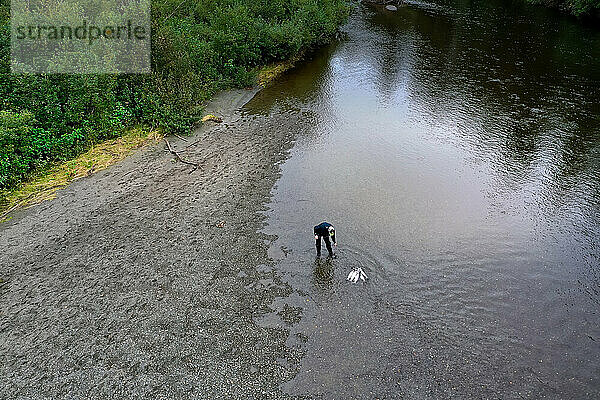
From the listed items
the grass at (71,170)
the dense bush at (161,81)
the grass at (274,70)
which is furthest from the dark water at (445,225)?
the grass at (71,170)

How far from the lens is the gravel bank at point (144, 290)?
26.6ft

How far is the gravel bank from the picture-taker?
26.6 ft

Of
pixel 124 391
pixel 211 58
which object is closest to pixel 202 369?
pixel 124 391

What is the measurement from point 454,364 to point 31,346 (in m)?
8.36

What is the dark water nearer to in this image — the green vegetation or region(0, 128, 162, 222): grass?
region(0, 128, 162, 222): grass

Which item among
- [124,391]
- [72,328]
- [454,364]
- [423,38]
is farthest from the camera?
[423,38]

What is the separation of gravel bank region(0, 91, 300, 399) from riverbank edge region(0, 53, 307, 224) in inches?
16.8

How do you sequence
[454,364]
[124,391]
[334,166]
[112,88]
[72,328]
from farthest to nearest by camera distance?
[112,88], [334,166], [72,328], [454,364], [124,391]

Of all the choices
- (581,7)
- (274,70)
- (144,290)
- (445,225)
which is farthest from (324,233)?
(581,7)

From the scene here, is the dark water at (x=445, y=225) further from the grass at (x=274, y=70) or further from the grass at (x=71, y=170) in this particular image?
the grass at (x=71, y=170)

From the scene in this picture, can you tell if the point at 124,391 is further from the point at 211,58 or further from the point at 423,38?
the point at 423,38

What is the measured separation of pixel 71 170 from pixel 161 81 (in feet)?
19.6

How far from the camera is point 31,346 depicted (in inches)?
340

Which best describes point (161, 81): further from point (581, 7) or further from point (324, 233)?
point (581, 7)
